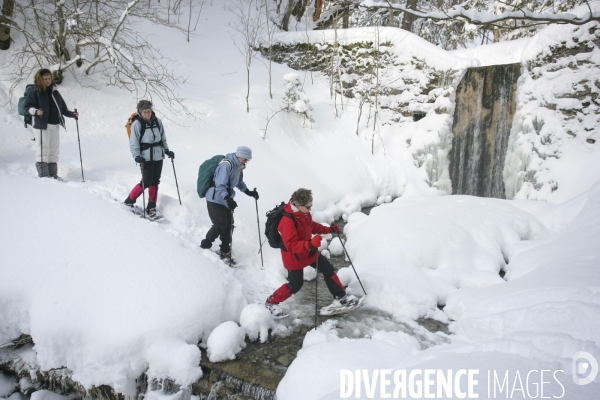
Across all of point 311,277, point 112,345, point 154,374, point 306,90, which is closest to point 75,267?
point 112,345

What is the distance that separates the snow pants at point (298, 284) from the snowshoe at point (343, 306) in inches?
2.8

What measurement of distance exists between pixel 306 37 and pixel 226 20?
3.29 m

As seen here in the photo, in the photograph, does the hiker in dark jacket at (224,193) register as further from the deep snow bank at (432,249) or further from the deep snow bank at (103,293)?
the deep snow bank at (432,249)

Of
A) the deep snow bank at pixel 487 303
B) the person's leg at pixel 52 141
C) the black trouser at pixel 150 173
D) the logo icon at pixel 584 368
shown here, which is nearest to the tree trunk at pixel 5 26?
the person's leg at pixel 52 141

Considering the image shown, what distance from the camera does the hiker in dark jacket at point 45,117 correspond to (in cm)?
499

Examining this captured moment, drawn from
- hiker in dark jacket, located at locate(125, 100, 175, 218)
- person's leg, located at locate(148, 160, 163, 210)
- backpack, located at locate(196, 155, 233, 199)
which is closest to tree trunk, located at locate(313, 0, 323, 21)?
hiker in dark jacket, located at locate(125, 100, 175, 218)

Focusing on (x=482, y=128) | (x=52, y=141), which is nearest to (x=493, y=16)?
(x=52, y=141)

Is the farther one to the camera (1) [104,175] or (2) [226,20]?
(2) [226,20]

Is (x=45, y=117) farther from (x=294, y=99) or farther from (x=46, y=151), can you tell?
(x=294, y=99)

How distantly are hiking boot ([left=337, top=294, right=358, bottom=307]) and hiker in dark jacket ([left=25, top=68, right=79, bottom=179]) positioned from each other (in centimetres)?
436

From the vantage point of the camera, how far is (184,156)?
6758mm

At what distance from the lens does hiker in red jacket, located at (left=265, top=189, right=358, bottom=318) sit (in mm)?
3678

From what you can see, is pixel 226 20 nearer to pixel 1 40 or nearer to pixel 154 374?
pixel 1 40

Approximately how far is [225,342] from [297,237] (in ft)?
3.95
